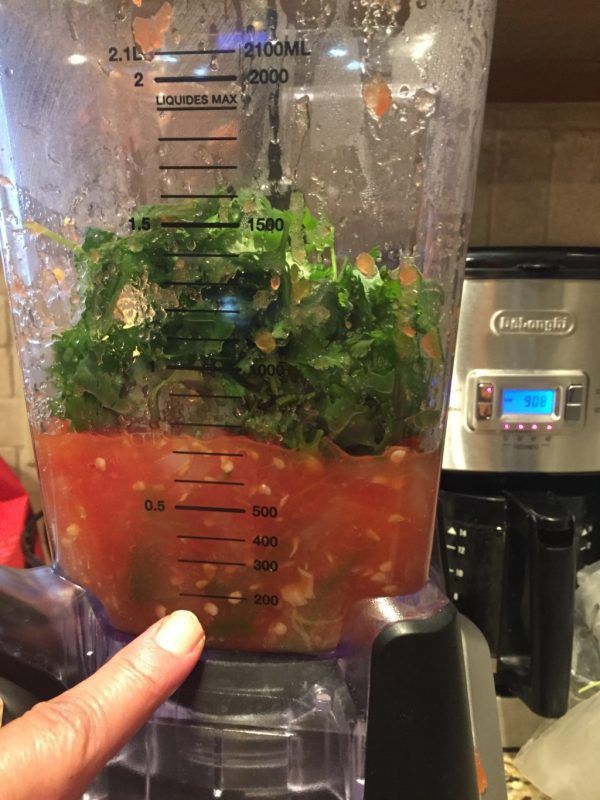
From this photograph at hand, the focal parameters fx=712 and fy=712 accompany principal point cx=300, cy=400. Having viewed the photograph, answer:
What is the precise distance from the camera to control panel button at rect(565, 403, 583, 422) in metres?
0.68

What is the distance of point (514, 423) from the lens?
67 cm

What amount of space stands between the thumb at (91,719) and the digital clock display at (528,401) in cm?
39

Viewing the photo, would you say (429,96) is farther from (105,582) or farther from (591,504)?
(591,504)

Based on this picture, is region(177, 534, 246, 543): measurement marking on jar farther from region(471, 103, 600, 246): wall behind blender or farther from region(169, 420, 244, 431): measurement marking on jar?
region(471, 103, 600, 246): wall behind blender

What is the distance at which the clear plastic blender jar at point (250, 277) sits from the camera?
40 centimetres

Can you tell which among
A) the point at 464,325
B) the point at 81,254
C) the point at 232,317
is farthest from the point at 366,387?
the point at 464,325

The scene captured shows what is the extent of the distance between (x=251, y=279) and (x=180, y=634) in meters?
0.20

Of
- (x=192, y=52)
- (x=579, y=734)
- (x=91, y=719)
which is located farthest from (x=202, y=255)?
(x=579, y=734)

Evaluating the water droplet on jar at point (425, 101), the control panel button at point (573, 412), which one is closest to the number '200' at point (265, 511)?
the water droplet on jar at point (425, 101)

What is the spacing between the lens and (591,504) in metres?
0.70

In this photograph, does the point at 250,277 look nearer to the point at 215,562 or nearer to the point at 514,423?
the point at 215,562

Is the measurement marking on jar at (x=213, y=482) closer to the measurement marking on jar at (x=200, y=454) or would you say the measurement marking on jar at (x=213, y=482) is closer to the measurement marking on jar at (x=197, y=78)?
the measurement marking on jar at (x=200, y=454)

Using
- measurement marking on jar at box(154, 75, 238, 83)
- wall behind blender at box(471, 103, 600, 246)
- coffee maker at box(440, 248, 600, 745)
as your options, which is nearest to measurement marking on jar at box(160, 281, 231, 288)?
measurement marking on jar at box(154, 75, 238, 83)

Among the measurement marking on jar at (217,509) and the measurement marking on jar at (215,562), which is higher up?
the measurement marking on jar at (217,509)
